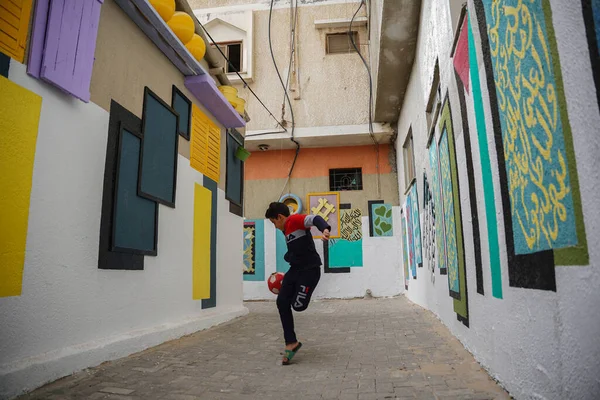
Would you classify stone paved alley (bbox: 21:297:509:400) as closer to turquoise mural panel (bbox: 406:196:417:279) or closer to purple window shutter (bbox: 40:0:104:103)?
purple window shutter (bbox: 40:0:104:103)

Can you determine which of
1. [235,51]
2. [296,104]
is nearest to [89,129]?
[296,104]

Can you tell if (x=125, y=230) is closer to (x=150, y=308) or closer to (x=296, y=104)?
(x=150, y=308)

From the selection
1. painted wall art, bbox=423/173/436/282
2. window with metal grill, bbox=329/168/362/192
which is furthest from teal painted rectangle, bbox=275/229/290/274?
painted wall art, bbox=423/173/436/282

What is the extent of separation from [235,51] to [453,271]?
957cm

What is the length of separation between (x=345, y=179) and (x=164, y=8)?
7306 millimetres

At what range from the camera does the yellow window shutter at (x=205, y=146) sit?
5691 mm

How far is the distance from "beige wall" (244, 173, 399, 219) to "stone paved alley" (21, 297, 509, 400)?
615 cm

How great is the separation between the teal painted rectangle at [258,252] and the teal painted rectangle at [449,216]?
7.26 metres

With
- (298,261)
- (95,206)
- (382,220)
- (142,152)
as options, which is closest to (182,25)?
(142,152)

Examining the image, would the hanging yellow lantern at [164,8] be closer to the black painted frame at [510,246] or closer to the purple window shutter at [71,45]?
the purple window shutter at [71,45]

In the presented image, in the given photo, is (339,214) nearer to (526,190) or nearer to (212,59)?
(212,59)

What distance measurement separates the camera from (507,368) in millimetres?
2355

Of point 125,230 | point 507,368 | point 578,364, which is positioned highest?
point 125,230

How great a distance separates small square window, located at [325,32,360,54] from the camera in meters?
11.1
